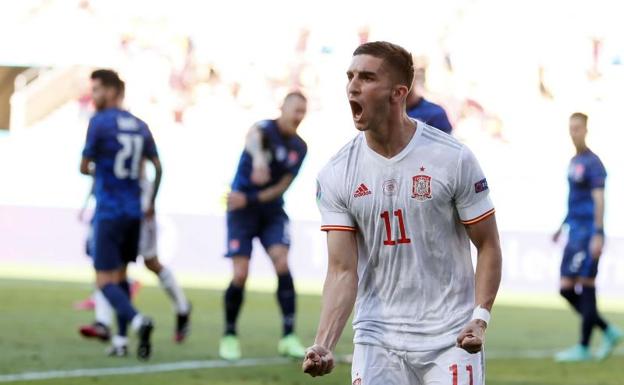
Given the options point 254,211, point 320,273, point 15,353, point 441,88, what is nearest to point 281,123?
point 254,211

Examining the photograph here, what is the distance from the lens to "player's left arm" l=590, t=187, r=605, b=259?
461 inches

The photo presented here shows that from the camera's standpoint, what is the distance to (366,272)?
479 cm

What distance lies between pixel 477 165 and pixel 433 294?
48cm

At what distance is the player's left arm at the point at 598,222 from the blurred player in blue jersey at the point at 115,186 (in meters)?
3.88

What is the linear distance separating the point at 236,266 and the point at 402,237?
20.4ft

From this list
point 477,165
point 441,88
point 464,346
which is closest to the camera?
point 464,346

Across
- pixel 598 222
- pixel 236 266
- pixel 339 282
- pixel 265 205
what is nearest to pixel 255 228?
pixel 265 205

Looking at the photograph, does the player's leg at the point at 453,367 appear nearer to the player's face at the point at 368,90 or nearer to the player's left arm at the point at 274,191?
the player's face at the point at 368,90

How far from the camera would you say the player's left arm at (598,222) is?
38.4 feet

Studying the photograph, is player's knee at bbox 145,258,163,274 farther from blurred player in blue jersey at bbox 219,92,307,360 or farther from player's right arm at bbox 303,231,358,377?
player's right arm at bbox 303,231,358,377

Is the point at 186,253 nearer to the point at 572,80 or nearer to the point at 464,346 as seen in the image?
the point at 572,80

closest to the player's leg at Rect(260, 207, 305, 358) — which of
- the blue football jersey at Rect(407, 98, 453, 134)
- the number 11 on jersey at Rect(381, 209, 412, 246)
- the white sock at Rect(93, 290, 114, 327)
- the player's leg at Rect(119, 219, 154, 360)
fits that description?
the player's leg at Rect(119, 219, 154, 360)

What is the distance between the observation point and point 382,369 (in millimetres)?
4664

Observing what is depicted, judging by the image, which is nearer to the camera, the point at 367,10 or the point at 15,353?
the point at 15,353
